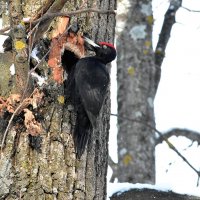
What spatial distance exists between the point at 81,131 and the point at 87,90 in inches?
A: 13.2

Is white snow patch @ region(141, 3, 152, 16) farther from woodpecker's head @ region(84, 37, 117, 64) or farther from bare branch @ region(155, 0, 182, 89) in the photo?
woodpecker's head @ region(84, 37, 117, 64)

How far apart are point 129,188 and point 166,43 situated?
412 centimetres

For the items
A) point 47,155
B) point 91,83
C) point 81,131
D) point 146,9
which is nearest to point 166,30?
point 146,9

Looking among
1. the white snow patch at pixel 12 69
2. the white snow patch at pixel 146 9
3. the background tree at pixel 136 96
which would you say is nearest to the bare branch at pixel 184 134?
the background tree at pixel 136 96

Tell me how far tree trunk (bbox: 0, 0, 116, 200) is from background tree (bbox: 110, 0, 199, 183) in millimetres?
3191

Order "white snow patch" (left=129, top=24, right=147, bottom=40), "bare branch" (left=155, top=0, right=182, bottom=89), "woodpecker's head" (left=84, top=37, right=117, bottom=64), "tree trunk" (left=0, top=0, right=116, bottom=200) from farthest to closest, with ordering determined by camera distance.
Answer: "bare branch" (left=155, top=0, right=182, bottom=89) < "white snow patch" (left=129, top=24, right=147, bottom=40) < "woodpecker's head" (left=84, top=37, right=117, bottom=64) < "tree trunk" (left=0, top=0, right=116, bottom=200)

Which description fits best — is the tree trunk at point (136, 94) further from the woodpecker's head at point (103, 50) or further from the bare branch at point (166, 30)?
the woodpecker's head at point (103, 50)

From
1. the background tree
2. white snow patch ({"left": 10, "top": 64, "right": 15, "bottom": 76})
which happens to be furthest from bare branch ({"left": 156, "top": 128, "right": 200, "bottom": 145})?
white snow patch ({"left": 10, "top": 64, "right": 15, "bottom": 76})

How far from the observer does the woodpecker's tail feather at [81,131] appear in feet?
9.98

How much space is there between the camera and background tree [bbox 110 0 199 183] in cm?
643

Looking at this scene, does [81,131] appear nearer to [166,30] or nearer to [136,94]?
[136,94]

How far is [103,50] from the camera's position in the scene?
3.53 meters

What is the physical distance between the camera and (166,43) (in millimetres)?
8102

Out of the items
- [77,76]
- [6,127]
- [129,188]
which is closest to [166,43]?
[129,188]
